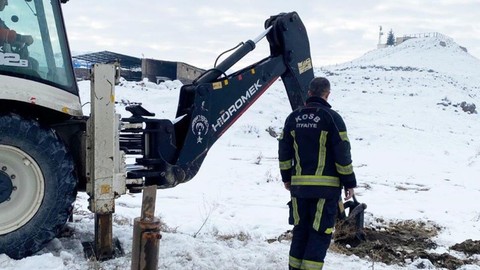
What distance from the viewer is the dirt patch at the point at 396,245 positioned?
209 inches

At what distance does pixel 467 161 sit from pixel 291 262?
1211cm

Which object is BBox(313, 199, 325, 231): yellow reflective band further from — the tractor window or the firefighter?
the tractor window

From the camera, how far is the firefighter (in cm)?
430

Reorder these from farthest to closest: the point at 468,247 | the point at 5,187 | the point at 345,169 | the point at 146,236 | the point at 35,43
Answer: the point at 468,247 → the point at 35,43 → the point at 345,169 → the point at 5,187 → the point at 146,236

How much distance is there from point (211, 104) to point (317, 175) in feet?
4.47

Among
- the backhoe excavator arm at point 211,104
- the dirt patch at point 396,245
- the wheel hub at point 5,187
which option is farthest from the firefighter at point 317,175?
the wheel hub at point 5,187

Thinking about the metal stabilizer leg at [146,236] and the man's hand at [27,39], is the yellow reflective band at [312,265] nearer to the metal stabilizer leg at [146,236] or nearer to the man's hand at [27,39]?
the metal stabilizer leg at [146,236]

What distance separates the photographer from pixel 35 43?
15.0 ft

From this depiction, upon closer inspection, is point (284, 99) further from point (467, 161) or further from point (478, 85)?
point (478, 85)

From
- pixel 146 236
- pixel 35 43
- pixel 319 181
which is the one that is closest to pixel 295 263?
pixel 319 181

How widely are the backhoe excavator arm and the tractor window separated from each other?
75 centimetres

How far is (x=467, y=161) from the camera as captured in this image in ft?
48.8

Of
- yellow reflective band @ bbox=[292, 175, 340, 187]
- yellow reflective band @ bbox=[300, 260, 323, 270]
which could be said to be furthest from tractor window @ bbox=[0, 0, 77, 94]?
yellow reflective band @ bbox=[300, 260, 323, 270]

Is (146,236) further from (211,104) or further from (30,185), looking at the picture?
(211,104)
